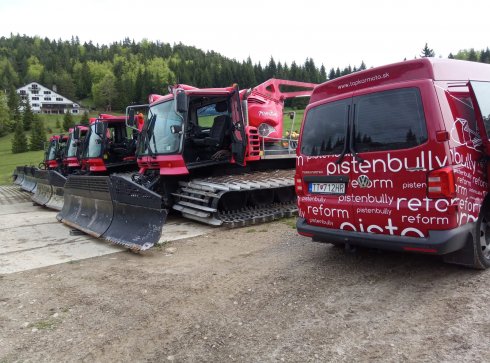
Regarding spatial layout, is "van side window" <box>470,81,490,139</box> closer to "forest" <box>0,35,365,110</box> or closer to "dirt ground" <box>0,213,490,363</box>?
"dirt ground" <box>0,213,490,363</box>

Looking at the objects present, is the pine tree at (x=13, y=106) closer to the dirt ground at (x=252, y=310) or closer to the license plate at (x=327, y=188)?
the dirt ground at (x=252, y=310)

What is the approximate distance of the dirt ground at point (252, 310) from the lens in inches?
122

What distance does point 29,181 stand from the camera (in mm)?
17047

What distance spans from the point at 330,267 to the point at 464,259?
1.46 metres

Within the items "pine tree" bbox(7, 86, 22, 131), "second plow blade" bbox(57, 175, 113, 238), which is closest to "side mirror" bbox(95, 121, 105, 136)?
"second plow blade" bbox(57, 175, 113, 238)

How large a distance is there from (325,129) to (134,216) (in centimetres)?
347

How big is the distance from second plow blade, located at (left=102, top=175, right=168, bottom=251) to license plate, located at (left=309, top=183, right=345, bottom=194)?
2.29 m

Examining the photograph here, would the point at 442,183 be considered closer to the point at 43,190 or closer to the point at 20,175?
the point at 43,190

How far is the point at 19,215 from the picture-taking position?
10.8 meters

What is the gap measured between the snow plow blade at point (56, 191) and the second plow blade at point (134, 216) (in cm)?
504

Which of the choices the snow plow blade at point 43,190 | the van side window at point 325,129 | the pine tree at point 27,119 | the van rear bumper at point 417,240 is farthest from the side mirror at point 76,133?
the pine tree at point 27,119

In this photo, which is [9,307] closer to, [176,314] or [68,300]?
[68,300]

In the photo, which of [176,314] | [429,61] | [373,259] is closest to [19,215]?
[176,314]

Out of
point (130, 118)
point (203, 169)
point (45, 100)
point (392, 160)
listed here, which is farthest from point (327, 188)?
point (45, 100)
